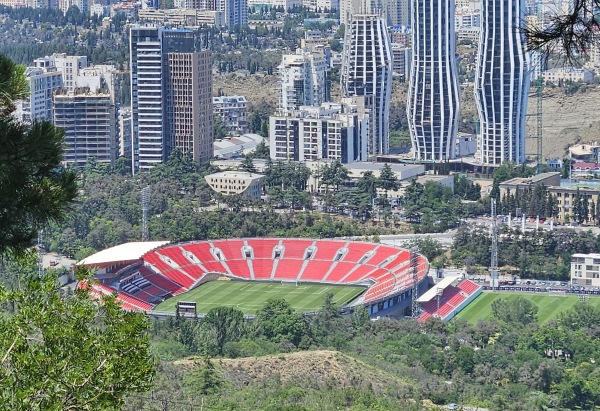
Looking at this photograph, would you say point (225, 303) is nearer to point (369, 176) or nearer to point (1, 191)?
point (369, 176)

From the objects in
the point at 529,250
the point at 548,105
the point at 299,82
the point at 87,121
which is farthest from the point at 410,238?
the point at 548,105

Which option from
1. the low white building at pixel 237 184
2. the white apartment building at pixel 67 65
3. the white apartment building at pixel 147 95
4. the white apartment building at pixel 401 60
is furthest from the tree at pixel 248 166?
the white apartment building at pixel 401 60

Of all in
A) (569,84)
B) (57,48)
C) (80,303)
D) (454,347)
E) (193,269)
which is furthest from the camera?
(57,48)

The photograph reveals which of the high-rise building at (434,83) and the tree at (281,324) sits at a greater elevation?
the high-rise building at (434,83)

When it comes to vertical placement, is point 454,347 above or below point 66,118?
below

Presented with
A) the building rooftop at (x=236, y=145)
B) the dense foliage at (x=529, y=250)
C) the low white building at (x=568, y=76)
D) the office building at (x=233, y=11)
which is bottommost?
the dense foliage at (x=529, y=250)

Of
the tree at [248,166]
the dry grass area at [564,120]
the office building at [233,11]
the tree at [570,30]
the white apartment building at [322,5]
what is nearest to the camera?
the tree at [570,30]

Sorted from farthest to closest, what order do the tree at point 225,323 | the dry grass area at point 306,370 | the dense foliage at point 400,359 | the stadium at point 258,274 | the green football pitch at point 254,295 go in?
→ the stadium at point 258,274, the green football pitch at point 254,295, the tree at point 225,323, the dry grass area at point 306,370, the dense foliage at point 400,359

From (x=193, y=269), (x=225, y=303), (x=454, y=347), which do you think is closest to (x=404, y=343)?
(x=454, y=347)

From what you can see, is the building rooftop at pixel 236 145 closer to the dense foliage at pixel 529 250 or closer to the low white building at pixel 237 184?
the low white building at pixel 237 184
